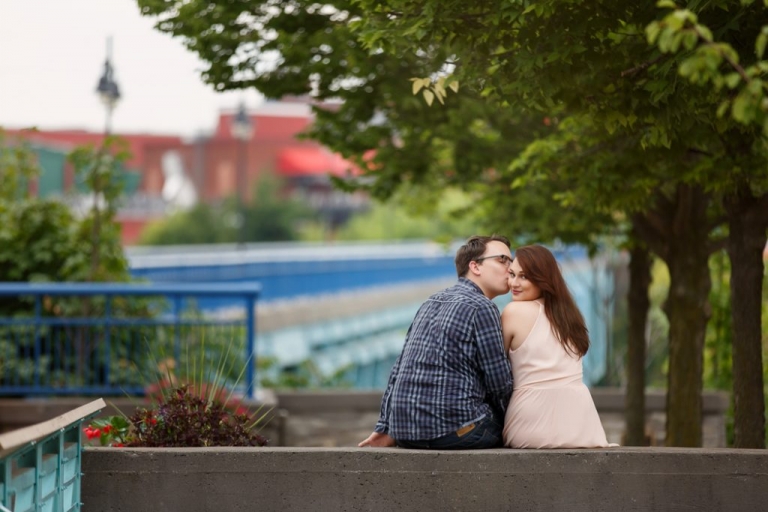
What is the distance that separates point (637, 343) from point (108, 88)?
856 cm

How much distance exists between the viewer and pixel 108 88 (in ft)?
52.0

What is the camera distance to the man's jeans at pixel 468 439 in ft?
18.3

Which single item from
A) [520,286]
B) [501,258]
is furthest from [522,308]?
[501,258]

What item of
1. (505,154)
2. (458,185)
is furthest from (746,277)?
(458,185)

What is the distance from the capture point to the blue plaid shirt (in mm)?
5512

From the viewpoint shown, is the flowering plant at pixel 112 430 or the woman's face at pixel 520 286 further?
the flowering plant at pixel 112 430

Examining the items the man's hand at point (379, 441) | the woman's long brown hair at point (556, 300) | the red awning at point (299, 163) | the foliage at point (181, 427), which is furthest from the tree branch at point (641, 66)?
the red awning at point (299, 163)

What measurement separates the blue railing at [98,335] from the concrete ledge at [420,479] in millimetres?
5690

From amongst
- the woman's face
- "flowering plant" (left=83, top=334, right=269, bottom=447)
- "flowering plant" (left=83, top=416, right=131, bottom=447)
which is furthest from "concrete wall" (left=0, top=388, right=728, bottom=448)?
the woman's face

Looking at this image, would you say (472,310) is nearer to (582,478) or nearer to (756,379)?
(582,478)

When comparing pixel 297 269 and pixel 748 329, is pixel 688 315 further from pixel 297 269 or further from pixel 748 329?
pixel 297 269

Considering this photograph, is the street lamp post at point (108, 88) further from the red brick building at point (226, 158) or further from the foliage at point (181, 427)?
the red brick building at point (226, 158)

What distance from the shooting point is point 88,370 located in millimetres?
11797

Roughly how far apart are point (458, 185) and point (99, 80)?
22.4 feet
